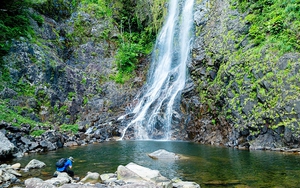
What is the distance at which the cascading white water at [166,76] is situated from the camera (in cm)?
2445

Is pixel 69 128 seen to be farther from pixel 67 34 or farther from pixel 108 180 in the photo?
pixel 108 180

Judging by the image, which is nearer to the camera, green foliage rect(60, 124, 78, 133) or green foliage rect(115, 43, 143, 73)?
green foliage rect(60, 124, 78, 133)

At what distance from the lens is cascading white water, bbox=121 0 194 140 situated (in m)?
24.5

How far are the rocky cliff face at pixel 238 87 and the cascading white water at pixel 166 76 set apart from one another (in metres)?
2.49

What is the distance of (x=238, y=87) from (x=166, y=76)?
37.1ft

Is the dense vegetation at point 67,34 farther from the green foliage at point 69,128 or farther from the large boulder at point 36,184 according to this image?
the large boulder at point 36,184

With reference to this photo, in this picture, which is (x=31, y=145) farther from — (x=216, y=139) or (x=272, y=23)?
(x=272, y=23)

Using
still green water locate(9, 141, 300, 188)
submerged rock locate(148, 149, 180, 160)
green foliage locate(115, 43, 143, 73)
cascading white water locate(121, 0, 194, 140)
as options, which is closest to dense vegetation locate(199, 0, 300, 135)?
still green water locate(9, 141, 300, 188)

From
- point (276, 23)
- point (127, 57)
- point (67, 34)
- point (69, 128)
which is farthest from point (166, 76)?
point (67, 34)

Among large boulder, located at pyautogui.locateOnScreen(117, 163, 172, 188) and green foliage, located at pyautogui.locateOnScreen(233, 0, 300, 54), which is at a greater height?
green foliage, located at pyautogui.locateOnScreen(233, 0, 300, 54)

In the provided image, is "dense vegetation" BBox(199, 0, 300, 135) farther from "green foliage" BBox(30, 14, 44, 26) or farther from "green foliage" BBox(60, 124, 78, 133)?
"green foliage" BBox(30, 14, 44, 26)

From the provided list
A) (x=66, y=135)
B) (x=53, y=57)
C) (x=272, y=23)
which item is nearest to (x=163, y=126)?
(x=66, y=135)

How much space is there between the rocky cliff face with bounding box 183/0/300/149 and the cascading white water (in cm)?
249

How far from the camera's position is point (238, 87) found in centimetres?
1848
